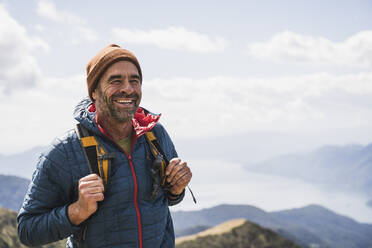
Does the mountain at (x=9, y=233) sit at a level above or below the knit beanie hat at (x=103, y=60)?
above

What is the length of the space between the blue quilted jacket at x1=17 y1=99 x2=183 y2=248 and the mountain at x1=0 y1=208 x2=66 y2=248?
47.1m

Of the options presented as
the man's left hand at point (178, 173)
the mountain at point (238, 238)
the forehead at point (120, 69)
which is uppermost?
the forehead at point (120, 69)

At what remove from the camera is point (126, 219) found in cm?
383

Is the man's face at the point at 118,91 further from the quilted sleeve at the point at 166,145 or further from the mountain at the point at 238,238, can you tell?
the mountain at the point at 238,238

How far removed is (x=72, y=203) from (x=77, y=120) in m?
0.94

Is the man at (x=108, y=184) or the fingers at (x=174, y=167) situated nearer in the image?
the man at (x=108, y=184)

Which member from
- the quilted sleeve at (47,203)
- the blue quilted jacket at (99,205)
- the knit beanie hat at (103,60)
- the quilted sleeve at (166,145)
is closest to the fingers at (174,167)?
the blue quilted jacket at (99,205)

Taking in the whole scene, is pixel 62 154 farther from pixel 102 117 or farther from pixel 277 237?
pixel 277 237

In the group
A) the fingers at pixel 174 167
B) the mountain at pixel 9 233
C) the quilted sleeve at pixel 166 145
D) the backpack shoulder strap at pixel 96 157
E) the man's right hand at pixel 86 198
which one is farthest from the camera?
the mountain at pixel 9 233

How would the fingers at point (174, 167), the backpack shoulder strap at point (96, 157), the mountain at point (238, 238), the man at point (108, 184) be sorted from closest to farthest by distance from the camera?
the man at point (108, 184) < the backpack shoulder strap at point (96, 157) < the fingers at point (174, 167) < the mountain at point (238, 238)

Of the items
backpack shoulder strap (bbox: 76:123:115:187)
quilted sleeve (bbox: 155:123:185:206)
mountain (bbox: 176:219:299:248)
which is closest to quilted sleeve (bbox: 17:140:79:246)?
backpack shoulder strap (bbox: 76:123:115:187)

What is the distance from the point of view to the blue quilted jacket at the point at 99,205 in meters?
3.57

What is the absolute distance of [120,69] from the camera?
12.8ft

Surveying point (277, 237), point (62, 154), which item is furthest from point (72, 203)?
point (277, 237)
